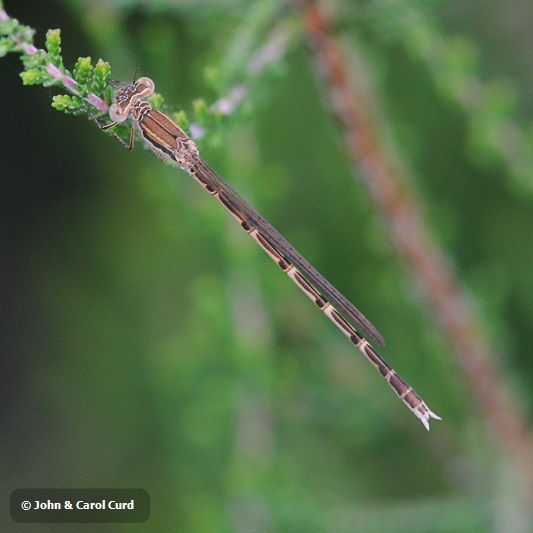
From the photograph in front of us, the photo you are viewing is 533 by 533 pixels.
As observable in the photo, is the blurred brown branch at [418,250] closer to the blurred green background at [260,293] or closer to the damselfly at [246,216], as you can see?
the blurred green background at [260,293]

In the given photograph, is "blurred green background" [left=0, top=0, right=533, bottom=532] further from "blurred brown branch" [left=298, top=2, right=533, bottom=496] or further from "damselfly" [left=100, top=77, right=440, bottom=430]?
"damselfly" [left=100, top=77, right=440, bottom=430]

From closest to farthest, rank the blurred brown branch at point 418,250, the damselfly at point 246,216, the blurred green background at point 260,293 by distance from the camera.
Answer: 1. the damselfly at point 246,216
2. the blurred brown branch at point 418,250
3. the blurred green background at point 260,293

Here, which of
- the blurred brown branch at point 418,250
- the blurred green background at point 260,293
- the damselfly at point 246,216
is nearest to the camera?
the damselfly at point 246,216

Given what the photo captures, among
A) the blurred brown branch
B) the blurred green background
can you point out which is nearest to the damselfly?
the blurred brown branch

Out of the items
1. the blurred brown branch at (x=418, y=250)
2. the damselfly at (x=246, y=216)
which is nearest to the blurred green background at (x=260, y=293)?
the blurred brown branch at (x=418, y=250)

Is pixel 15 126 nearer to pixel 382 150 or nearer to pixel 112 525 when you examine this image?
pixel 112 525

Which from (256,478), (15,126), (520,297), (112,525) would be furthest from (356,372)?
(15,126)
